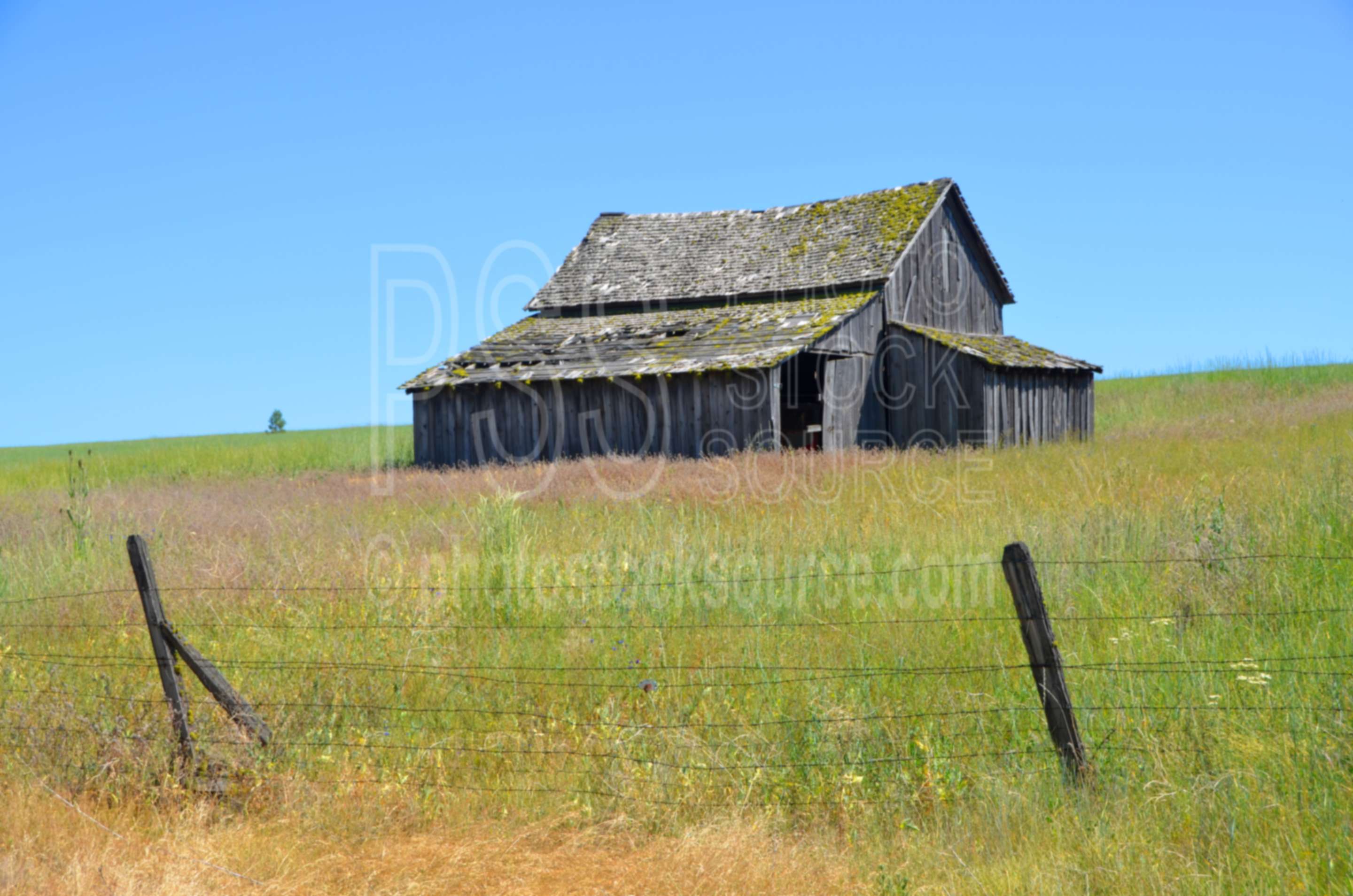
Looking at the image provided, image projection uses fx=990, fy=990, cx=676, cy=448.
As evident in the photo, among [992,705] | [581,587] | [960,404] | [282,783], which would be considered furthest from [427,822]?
[960,404]

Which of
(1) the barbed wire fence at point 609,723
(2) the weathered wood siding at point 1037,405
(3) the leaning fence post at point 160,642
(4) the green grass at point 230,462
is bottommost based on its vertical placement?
(1) the barbed wire fence at point 609,723

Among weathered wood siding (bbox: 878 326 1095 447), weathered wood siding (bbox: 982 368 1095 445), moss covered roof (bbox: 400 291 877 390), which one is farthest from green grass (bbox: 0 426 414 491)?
weathered wood siding (bbox: 982 368 1095 445)

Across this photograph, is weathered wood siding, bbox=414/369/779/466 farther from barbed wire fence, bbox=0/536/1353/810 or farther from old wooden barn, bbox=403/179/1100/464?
barbed wire fence, bbox=0/536/1353/810

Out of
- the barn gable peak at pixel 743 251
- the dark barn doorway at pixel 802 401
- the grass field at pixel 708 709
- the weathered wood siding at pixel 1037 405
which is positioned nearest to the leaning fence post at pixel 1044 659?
the grass field at pixel 708 709

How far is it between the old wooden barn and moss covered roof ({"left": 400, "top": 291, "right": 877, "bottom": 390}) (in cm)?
7

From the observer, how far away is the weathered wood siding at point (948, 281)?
25906 mm

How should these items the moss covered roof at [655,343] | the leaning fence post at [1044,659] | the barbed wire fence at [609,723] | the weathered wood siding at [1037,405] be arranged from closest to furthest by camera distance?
the leaning fence post at [1044,659] < the barbed wire fence at [609,723] < the moss covered roof at [655,343] < the weathered wood siding at [1037,405]

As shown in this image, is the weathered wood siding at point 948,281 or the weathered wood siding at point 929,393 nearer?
the weathered wood siding at point 929,393

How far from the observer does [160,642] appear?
5.35 meters

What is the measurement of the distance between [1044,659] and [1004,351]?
840 inches

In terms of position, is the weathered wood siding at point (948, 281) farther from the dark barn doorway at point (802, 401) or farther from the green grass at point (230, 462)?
the green grass at point (230, 462)

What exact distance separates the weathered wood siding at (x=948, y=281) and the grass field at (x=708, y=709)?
15.7 m

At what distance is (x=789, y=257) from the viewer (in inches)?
1086

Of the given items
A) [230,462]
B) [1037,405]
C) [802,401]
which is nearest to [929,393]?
[1037,405]
